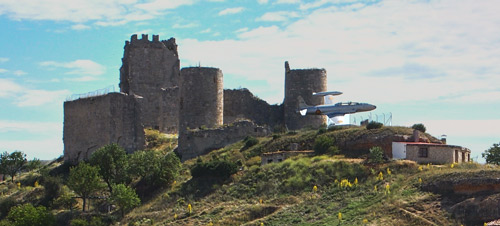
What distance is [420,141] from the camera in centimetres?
5538

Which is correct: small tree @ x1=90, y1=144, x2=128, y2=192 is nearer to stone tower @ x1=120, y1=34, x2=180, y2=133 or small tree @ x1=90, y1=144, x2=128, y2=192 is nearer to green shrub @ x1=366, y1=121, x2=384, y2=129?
stone tower @ x1=120, y1=34, x2=180, y2=133

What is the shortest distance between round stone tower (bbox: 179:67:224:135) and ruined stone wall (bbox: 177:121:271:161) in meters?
1.96

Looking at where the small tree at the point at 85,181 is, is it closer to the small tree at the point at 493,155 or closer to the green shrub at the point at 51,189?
the green shrub at the point at 51,189

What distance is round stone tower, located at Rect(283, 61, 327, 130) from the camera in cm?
6719

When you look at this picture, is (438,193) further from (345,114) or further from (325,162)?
(345,114)

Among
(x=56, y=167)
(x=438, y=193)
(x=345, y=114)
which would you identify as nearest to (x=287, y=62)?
(x=345, y=114)

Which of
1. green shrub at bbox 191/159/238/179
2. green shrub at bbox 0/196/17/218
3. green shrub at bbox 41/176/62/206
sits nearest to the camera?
green shrub at bbox 191/159/238/179

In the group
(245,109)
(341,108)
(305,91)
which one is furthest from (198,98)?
(341,108)

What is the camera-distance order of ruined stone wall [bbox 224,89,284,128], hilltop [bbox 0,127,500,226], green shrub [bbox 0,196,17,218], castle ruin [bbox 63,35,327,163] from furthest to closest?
ruined stone wall [bbox 224,89,284,128] < castle ruin [bbox 63,35,327,163] < green shrub [bbox 0,196,17,218] < hilltop [bbox 0,127,500,226]

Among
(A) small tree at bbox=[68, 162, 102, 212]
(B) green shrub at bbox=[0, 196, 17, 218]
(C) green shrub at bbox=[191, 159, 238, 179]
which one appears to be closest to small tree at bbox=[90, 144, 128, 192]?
(A) small tree at bbox=[68, 162, 102, 212]

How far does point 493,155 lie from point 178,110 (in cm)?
2302

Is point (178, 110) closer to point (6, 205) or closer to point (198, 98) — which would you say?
point (198, 98)

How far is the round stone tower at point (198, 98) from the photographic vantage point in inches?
2596

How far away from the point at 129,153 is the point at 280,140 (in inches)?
449
